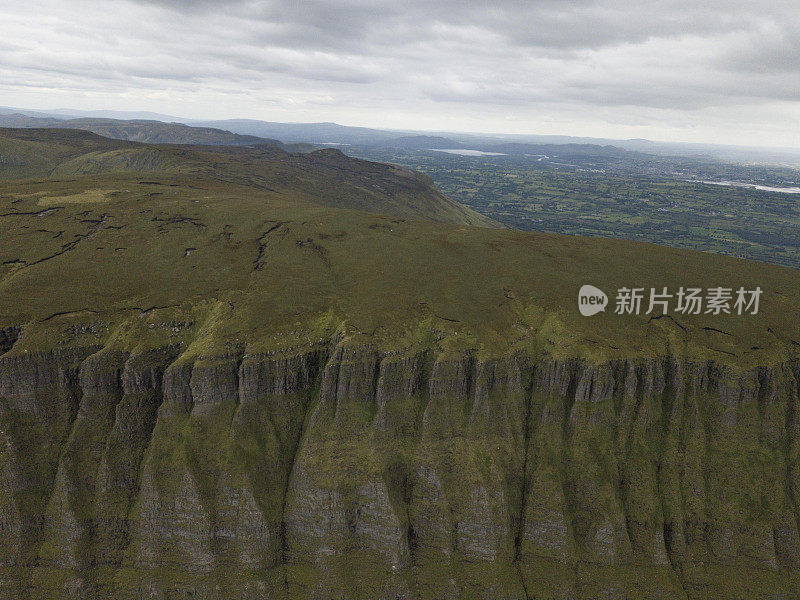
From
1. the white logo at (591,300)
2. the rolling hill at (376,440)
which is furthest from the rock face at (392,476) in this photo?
the white logo at (591,300)

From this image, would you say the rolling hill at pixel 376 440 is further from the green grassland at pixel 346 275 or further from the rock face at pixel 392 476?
the green grassland at pixel 346 275

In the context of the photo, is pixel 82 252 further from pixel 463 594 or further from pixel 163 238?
pixel 463 594

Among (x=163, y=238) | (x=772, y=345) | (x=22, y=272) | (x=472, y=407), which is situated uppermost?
(x=163, y=238)

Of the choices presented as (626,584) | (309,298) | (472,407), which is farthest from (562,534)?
(309,298)

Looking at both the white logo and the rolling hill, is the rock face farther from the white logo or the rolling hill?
the white logo

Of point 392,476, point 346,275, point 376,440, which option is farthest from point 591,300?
point 392,476

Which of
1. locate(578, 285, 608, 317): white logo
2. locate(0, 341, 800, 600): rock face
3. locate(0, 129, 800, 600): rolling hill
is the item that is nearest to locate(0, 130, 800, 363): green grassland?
locate(0, 129, 800, 600): rolling hill
